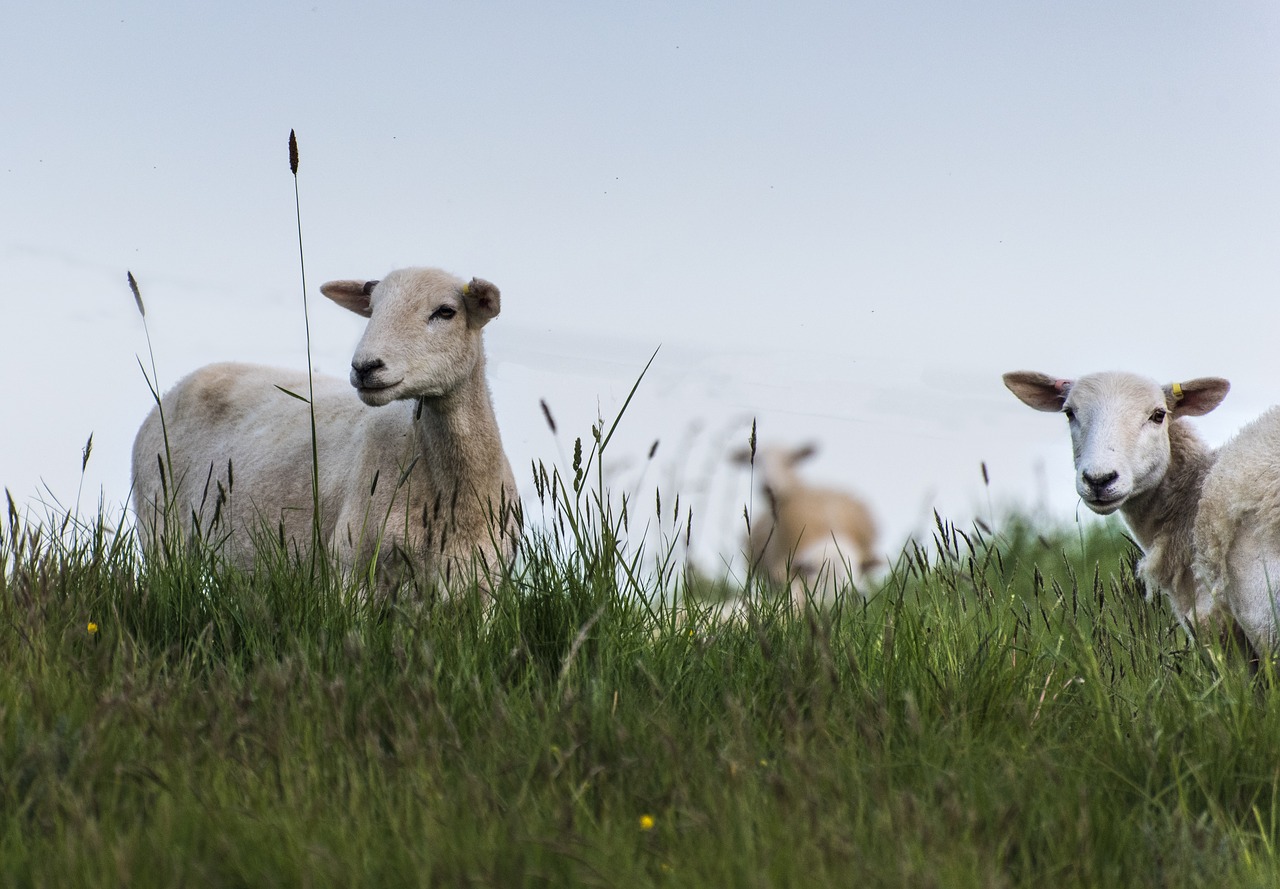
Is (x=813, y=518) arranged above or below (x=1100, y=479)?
below

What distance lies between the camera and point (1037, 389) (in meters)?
6.91

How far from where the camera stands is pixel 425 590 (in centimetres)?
409

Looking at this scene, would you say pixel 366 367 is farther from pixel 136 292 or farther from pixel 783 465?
pixel 783 465

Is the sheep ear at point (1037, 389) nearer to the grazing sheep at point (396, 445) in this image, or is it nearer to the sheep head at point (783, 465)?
the sheep head at point (783, 465)

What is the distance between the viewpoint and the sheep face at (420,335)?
6.11 meters

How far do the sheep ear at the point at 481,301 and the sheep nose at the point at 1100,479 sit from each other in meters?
3.24

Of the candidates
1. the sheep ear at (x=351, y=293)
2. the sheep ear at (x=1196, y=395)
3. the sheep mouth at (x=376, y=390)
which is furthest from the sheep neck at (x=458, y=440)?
the sheep ear at (x=1196, y=395)

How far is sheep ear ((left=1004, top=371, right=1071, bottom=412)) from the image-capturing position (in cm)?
680

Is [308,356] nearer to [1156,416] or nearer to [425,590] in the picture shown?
[425,590]

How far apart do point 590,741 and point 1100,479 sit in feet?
12.4

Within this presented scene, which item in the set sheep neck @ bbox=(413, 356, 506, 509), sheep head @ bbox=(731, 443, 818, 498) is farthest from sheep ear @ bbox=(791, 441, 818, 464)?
sheep neck @ bbox=(413, 356, 506, 509)

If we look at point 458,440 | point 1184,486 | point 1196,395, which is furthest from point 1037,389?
point 458,440

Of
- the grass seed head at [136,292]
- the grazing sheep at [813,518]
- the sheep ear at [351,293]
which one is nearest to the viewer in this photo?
the grass seed head at [136,292]

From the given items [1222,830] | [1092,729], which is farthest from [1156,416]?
[1222,830]
